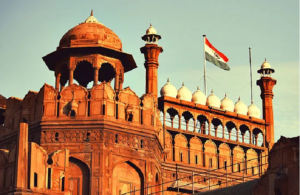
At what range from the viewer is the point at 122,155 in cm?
3228

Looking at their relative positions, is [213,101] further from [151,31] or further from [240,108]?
[151,31]

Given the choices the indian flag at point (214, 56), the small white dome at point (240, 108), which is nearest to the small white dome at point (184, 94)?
the small white dome at point (240, 108)

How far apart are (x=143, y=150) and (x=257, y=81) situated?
14266 millimetres

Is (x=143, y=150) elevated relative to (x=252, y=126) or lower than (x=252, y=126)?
lower

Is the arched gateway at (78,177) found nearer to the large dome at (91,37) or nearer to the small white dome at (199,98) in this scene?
the large dome at (91,37)

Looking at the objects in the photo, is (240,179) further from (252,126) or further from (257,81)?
(257,81)

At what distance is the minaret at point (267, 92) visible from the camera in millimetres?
44656

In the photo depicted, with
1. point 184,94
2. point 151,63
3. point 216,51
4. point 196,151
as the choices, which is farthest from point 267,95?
point 151,63

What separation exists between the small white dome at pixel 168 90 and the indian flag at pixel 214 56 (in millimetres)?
4122

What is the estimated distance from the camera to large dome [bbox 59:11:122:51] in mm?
34562

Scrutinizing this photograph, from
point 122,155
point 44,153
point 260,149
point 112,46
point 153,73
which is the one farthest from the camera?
point 260,149

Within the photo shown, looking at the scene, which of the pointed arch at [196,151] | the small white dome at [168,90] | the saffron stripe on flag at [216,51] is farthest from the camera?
the saffron stripe on flag at [216,51]

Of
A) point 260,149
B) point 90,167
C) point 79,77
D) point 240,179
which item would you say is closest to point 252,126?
point 260,149

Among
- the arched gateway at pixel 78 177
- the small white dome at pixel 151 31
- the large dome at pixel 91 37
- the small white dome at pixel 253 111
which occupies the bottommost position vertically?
the arched gateway at pixel 78 177
